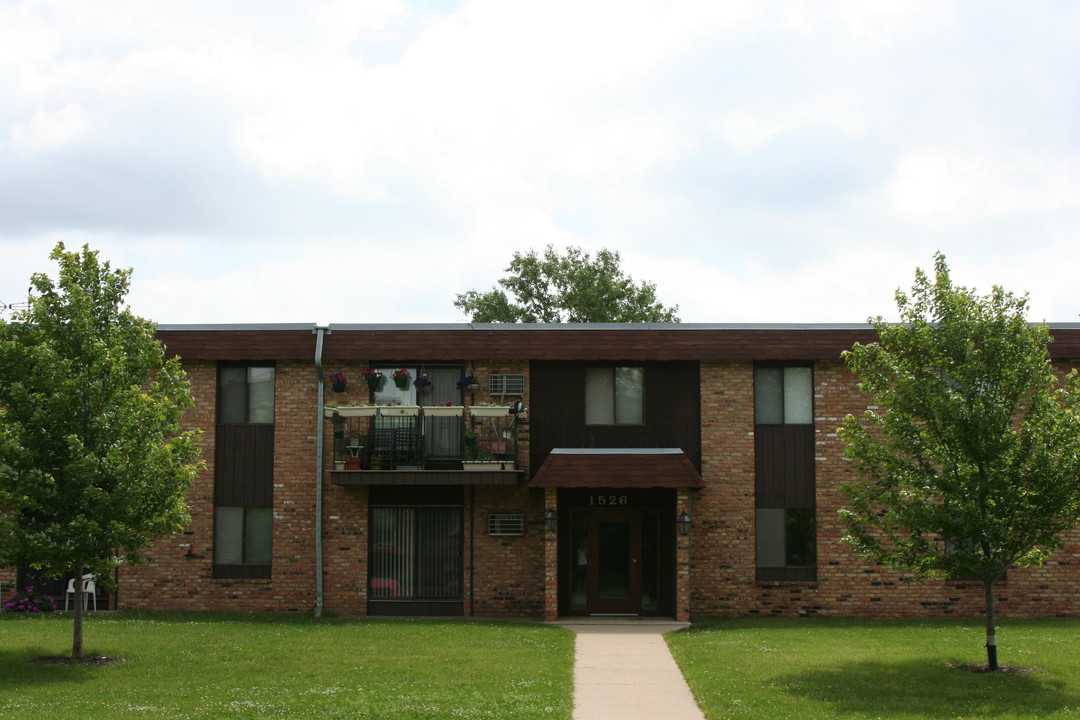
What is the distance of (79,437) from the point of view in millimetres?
15695

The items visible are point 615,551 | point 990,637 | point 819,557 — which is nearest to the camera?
point 990,637

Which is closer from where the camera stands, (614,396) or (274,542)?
(274,542)

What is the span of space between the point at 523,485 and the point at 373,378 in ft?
11.8

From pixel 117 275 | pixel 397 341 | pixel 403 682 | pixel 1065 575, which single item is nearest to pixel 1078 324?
pixel 1065 575

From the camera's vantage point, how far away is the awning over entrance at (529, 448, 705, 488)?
2116cm

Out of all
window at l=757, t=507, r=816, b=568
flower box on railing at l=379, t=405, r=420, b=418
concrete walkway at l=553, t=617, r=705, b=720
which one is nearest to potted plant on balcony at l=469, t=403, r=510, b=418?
flower box on railing at l=379, t=405, r=420, b=418

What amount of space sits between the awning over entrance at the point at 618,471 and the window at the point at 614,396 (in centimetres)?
126

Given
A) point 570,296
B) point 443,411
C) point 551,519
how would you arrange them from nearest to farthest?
point 551,519, point 443,411, point 570,296

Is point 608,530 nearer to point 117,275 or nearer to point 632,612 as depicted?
point 632,612

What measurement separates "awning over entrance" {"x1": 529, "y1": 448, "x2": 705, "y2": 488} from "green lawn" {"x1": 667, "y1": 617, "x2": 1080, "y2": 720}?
9.03ft

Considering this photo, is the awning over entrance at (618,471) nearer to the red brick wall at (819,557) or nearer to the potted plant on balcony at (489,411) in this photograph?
the potted plant on balcony at (489,411)

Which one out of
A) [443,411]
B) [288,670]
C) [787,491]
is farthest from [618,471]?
[288,670]

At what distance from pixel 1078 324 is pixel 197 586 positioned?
58.6 feet

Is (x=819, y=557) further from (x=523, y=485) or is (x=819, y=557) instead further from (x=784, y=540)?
(x=523, y=485)
